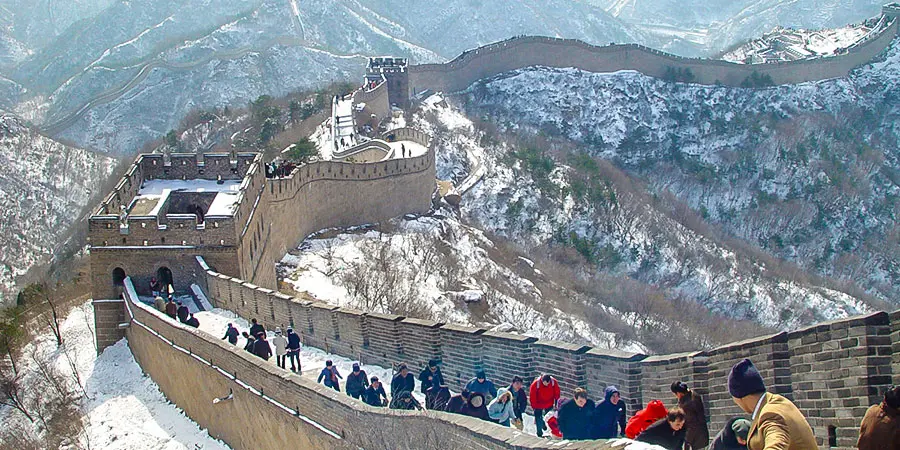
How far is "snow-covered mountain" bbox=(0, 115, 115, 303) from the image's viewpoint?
57.9 m

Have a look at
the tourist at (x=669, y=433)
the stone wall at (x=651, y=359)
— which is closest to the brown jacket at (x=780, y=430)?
the stone wall at (x=651, y=359)

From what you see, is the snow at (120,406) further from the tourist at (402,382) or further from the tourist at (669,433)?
the tourist at (669,433)

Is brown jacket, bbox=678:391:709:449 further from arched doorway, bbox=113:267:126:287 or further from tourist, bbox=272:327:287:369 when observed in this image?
arched doorway, bbox=113:267:126:287

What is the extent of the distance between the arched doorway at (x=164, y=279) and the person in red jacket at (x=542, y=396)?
12.7 meters

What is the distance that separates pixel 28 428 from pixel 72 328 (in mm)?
5202

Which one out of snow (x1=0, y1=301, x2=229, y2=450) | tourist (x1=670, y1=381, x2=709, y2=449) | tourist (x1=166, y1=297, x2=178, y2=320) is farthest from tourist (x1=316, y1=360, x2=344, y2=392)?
tourist (x1=166, y1=297, x2=178, y2=320)

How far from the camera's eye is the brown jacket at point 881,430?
566 centimetres

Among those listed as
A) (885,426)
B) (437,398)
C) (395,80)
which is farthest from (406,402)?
(395,80)

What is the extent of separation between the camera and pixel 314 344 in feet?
53.0

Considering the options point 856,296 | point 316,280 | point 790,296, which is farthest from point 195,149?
point 856,296

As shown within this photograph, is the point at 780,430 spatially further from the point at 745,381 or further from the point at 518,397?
the point at 518,397

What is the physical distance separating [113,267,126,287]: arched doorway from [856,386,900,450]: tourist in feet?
59.5

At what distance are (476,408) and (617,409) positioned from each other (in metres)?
1.53

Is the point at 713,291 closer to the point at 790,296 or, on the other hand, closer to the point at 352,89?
the point at 790,296
